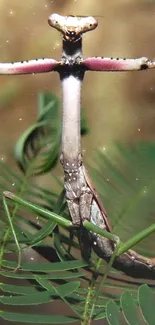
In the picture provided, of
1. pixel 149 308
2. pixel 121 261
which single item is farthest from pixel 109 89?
pixel 149 308

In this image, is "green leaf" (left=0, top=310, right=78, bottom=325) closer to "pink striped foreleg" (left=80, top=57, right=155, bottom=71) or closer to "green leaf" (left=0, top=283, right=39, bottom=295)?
"green leaf" (left=0, top=283, right=39, bottom=295)

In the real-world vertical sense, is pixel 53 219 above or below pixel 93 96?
below

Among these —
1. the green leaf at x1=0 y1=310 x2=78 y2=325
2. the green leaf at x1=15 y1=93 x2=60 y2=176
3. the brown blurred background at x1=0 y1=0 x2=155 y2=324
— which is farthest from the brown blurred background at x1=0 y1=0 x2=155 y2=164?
the green leaf at x1=0 y1=310 x2=78 y2=325

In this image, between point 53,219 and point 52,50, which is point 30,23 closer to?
point 52,50

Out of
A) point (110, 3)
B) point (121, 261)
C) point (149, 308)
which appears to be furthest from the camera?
point (110, 3)

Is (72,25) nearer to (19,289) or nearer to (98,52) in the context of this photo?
(19,289)

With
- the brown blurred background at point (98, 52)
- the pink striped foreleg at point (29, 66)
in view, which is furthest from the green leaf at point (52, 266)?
the brown blurred background at point (98, 52)

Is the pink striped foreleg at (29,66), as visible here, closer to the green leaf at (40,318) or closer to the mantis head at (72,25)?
the mantis head at (72,25)

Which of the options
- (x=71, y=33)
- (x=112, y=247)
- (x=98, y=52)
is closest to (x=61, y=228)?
(x=112, y=247)
